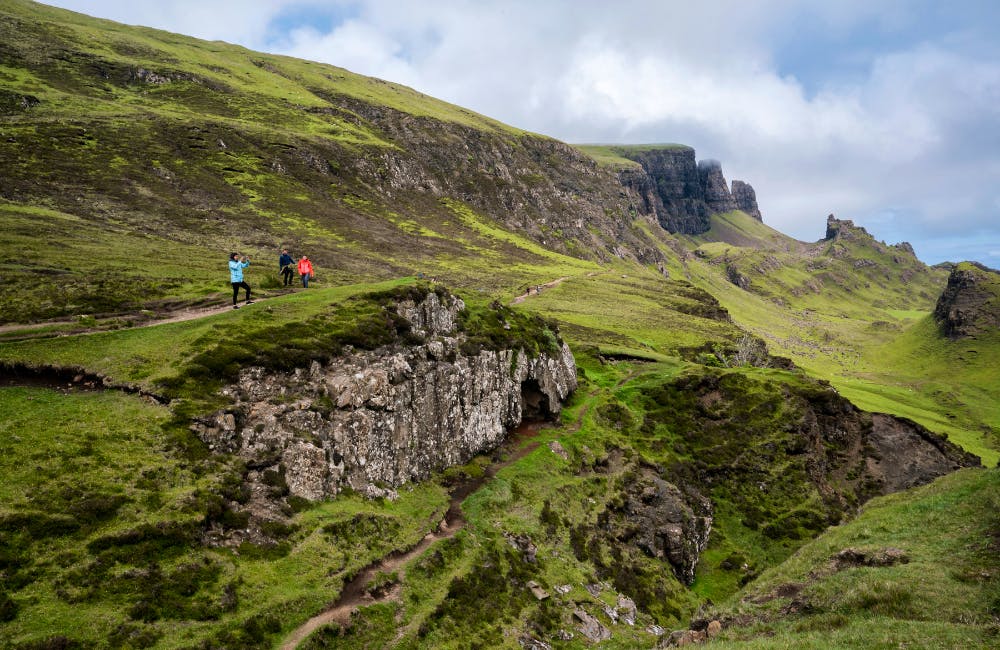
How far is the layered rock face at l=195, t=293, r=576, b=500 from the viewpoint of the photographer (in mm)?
25969

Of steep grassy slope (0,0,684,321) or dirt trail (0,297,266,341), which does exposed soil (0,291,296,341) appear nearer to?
dirt trail (0,297,266,341)

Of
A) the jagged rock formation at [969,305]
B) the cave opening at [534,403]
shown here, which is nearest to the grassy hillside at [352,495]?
the cave opening at [534,403]

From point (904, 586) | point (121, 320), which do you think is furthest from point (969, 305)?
point (121, 320)

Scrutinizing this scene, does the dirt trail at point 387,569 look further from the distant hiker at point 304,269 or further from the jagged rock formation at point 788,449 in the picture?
the jagged rock formation at point 788,449

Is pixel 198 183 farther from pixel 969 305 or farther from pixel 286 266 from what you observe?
pixel 969 305

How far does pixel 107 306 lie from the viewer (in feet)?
107

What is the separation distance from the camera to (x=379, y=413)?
31.8m

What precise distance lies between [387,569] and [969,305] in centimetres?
23732

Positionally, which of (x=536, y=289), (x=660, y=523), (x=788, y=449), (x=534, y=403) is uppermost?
(x=536, y=289)

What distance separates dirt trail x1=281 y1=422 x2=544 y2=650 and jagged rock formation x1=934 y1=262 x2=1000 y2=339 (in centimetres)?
21128

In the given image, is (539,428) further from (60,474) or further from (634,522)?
(60,474)

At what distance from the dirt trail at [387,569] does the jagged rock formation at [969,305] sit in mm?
211277

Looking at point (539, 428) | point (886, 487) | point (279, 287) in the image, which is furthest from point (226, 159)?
point (886, 487)

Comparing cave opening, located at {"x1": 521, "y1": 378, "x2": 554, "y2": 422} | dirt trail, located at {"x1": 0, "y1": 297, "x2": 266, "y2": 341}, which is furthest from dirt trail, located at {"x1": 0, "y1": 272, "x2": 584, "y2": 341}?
cave opening, located at {"x1": 521, "y1": 378, "x2": 554, "y2": 422}
